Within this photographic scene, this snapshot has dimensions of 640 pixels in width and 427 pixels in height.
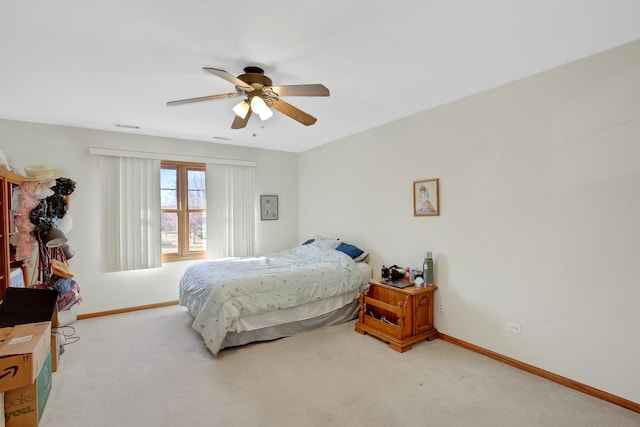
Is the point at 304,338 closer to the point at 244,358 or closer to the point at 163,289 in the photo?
the point at 244,358

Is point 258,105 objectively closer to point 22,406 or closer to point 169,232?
point 22,406

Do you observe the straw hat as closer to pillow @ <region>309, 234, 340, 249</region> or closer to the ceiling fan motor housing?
the ceiling fan motor housing

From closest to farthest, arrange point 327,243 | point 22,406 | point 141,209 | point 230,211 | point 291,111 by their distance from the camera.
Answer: point 22,406 → point 291,111 → point 141,209 → point 327,243 → point 230,211

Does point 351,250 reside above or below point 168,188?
below

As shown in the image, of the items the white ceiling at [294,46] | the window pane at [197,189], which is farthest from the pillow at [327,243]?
the white ceiling at [294,46]

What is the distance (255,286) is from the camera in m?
3.20

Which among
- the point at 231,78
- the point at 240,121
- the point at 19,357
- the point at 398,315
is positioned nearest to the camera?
the point at 19,357

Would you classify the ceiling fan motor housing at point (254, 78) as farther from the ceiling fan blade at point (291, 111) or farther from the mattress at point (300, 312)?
the mattress at point (300, 312)

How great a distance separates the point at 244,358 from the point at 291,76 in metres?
2.57

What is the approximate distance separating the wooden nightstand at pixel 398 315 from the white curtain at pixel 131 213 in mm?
3077

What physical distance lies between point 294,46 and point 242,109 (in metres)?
0.72

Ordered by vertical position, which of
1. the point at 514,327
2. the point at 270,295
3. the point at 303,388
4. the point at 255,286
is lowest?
the point at 303,388

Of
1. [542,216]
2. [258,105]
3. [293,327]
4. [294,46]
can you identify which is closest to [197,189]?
[293,327]

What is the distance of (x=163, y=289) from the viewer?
4574 millimetres
